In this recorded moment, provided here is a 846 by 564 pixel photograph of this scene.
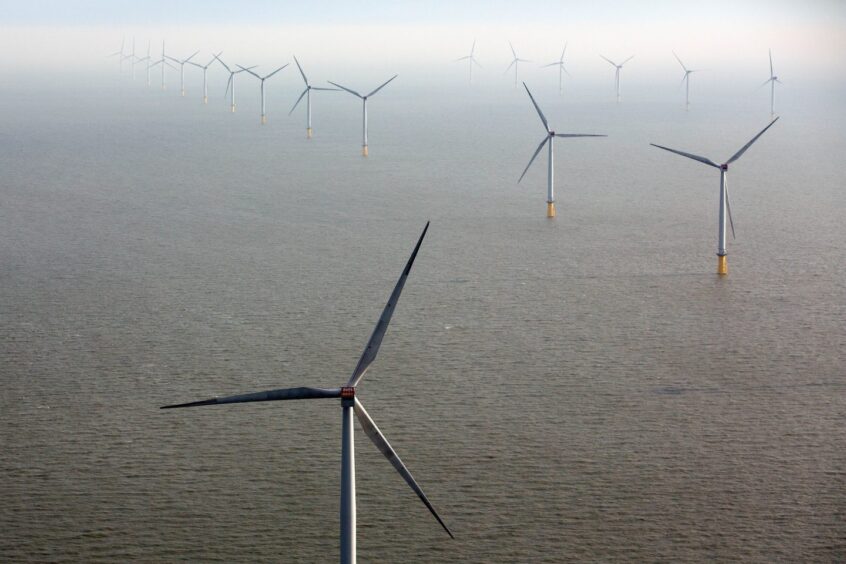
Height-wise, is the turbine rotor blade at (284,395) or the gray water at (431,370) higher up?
the turbine rotor blade at (284,395)

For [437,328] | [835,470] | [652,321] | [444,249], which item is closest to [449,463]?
[835,470]

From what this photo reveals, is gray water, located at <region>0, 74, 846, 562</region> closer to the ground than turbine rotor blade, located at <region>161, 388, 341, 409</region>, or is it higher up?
closer to the ground

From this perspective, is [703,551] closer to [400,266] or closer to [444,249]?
[400,266]

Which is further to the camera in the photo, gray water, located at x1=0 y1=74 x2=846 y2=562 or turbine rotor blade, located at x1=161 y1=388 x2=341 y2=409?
gray water, located at x1=0 y1=74 x2=846 y2=562

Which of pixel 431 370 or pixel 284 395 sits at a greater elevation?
pixel 284 395

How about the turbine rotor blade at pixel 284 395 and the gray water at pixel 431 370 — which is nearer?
the turbine rotor blade at pixel 284 395

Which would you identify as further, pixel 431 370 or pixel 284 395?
pixel 431 370

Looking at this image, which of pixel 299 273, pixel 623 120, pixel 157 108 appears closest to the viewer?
pixel 299 273

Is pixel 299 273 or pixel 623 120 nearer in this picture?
pixel 299 273
